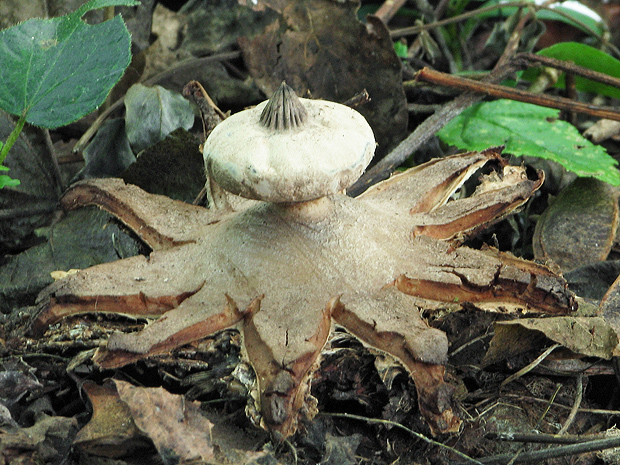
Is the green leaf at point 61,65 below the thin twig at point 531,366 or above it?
above

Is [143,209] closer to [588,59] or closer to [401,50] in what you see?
[401,50]

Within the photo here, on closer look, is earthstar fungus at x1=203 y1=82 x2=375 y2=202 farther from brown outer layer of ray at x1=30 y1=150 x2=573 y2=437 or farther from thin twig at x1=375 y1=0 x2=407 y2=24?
thin twig at x1=375 y1=0 x2=407 y2=24

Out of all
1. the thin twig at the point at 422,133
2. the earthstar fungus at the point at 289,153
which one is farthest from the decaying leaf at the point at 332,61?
the earthstar fungus at the point at 289,153

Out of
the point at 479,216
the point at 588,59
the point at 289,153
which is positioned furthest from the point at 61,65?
the point at 588,59

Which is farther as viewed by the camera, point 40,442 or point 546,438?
point 546,438

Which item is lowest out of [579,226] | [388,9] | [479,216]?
[579,226]

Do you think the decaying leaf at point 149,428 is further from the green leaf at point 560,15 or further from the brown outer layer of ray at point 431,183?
the green leaf at point 560,15

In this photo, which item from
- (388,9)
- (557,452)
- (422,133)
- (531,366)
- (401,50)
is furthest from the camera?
(388,9)
